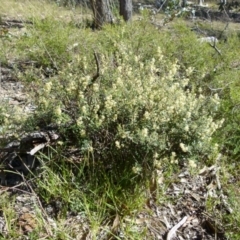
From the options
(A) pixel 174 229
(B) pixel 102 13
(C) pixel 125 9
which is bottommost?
(A) pixel 174 229

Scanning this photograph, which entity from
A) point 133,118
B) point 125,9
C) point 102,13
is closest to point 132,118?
point 133,118

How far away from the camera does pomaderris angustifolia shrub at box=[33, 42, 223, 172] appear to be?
6.95 ft

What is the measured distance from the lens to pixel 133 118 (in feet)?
7.07

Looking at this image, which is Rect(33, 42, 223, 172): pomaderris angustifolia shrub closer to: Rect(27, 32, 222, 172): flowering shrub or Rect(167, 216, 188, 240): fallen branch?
Rect(27, 32, 222, 172): flowering shrub

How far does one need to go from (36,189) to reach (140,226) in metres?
0.65

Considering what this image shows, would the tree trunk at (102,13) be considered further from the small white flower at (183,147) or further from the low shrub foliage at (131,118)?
the small white flower at (183,147)

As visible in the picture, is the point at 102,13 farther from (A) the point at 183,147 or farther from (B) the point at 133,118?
(A) the point at 183,147

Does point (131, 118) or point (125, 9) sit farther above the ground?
point (131, 118)

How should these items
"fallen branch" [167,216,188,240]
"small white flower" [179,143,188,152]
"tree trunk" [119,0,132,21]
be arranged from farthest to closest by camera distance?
"tree trunk" [119,0,132,21] → "fallen branch" [167,216,188,240] → "small white flower" [179,143,188,152]

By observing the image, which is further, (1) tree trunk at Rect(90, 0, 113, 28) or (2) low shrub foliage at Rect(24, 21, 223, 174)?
(1) tree trunk at Rect(90, 0, 113, 28)

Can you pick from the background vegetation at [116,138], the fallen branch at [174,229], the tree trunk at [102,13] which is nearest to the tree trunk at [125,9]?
the tree trunk at [102,13]

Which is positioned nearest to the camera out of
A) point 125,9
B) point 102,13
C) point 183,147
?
point 183,147

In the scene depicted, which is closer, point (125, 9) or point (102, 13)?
point (102, 13)

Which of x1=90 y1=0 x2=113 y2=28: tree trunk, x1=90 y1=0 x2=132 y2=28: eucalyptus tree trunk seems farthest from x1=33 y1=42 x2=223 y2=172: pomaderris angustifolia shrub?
x1=90 y1=0 x2=113 y2=28: tree trunk
